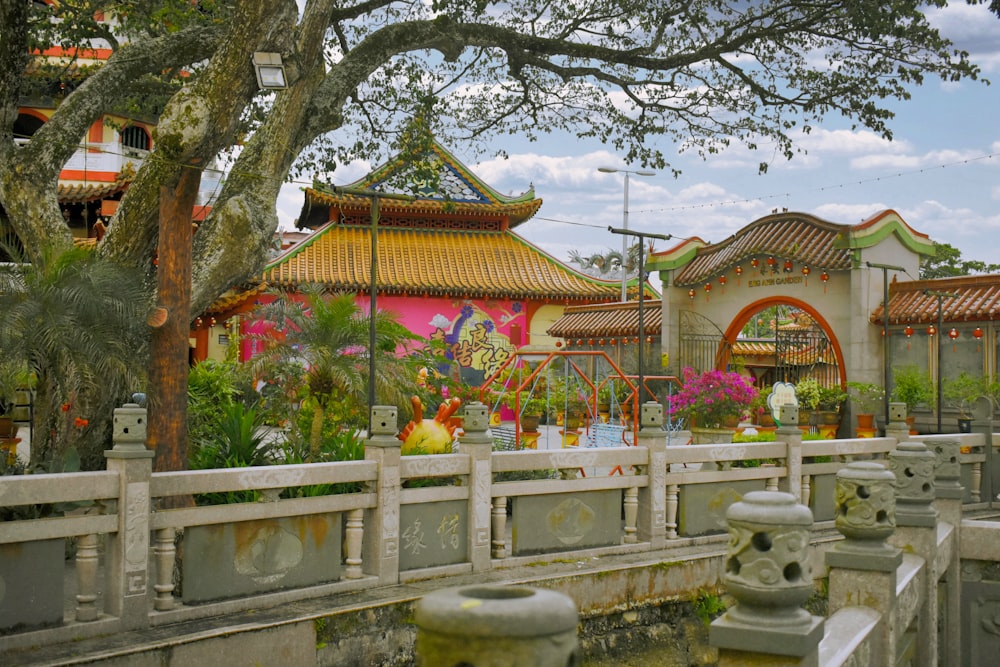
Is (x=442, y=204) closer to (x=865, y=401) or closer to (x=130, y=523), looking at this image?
(x=865, y=401)

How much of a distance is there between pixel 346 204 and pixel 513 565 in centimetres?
2063

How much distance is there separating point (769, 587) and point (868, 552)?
2381 mm

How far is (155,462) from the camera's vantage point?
768 centimetres

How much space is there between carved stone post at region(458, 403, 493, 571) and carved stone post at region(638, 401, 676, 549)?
5.72ft

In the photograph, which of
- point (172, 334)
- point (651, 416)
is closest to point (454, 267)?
point (651, 416)

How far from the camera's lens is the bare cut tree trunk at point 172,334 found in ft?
25.4

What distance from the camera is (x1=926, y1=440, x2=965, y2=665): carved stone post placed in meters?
8.62

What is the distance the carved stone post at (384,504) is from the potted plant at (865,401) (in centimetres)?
1199

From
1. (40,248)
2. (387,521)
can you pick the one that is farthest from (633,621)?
(40,248)

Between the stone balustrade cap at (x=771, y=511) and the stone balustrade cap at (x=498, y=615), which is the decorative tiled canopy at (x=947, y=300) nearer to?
the stone balustrade cap at (x=771, y=511)

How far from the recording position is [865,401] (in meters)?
17.4

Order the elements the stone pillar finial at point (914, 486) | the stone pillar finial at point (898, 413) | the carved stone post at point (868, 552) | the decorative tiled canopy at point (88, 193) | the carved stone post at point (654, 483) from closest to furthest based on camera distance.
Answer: the carved stone post at point (868, 552) → the stone pillar finial at point (914, 486) → the carved stone post at point (654, 483) → the stone pillar finial at point (898, 413) → the decorative tiled canopy at point (88, 193)

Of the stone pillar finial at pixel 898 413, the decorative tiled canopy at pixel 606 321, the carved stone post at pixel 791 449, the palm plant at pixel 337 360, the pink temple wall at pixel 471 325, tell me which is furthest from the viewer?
the pink temple wall at pixel 471 325

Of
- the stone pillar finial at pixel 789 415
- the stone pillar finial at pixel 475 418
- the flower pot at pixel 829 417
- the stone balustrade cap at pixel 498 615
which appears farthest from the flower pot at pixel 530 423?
the stone balustrade cap at pixel 498 615
